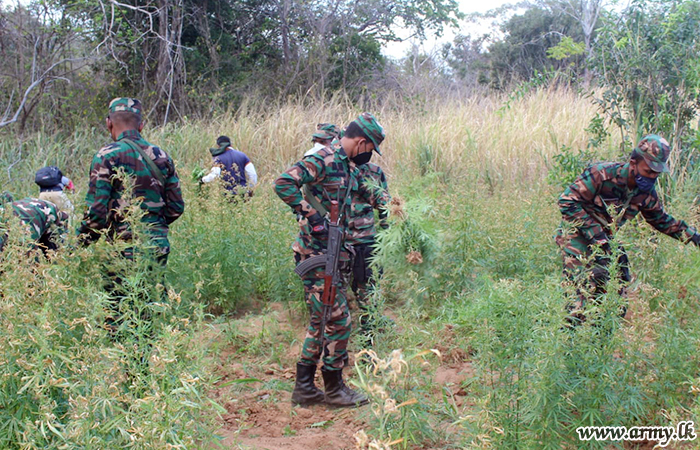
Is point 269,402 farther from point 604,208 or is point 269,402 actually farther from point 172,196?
point 604,208

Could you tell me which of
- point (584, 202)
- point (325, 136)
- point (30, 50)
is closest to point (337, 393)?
point (584, 202)

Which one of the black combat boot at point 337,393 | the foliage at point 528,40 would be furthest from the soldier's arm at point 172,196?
the foliage at point 528,40

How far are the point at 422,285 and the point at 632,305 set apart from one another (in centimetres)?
198

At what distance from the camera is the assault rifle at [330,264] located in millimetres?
3705

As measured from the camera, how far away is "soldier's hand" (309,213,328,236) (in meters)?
3.78

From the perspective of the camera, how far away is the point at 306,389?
3941 millimetres

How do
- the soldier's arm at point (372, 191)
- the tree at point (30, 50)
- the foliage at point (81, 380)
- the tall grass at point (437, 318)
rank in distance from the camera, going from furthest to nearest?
the tree at point (30, 50)
the soldier's arm at point (372, 191)
the tall grass at point (437, 318)
the foliage at point (81, 380)

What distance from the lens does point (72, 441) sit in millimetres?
2186

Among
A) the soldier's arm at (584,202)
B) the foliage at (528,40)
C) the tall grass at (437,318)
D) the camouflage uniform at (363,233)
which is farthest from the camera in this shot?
the foliage at (528,40)

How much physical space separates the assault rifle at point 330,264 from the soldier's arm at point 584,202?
1.62m

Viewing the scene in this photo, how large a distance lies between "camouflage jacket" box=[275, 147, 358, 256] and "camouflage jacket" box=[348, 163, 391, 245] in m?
0.41

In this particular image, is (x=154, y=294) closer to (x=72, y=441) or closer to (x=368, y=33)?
(x=72, y=441)

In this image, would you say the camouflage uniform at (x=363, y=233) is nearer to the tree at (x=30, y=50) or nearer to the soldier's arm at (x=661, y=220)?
the soldier's arm at (x=661, y=220)

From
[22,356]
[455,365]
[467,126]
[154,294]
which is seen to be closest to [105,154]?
[154,294]
